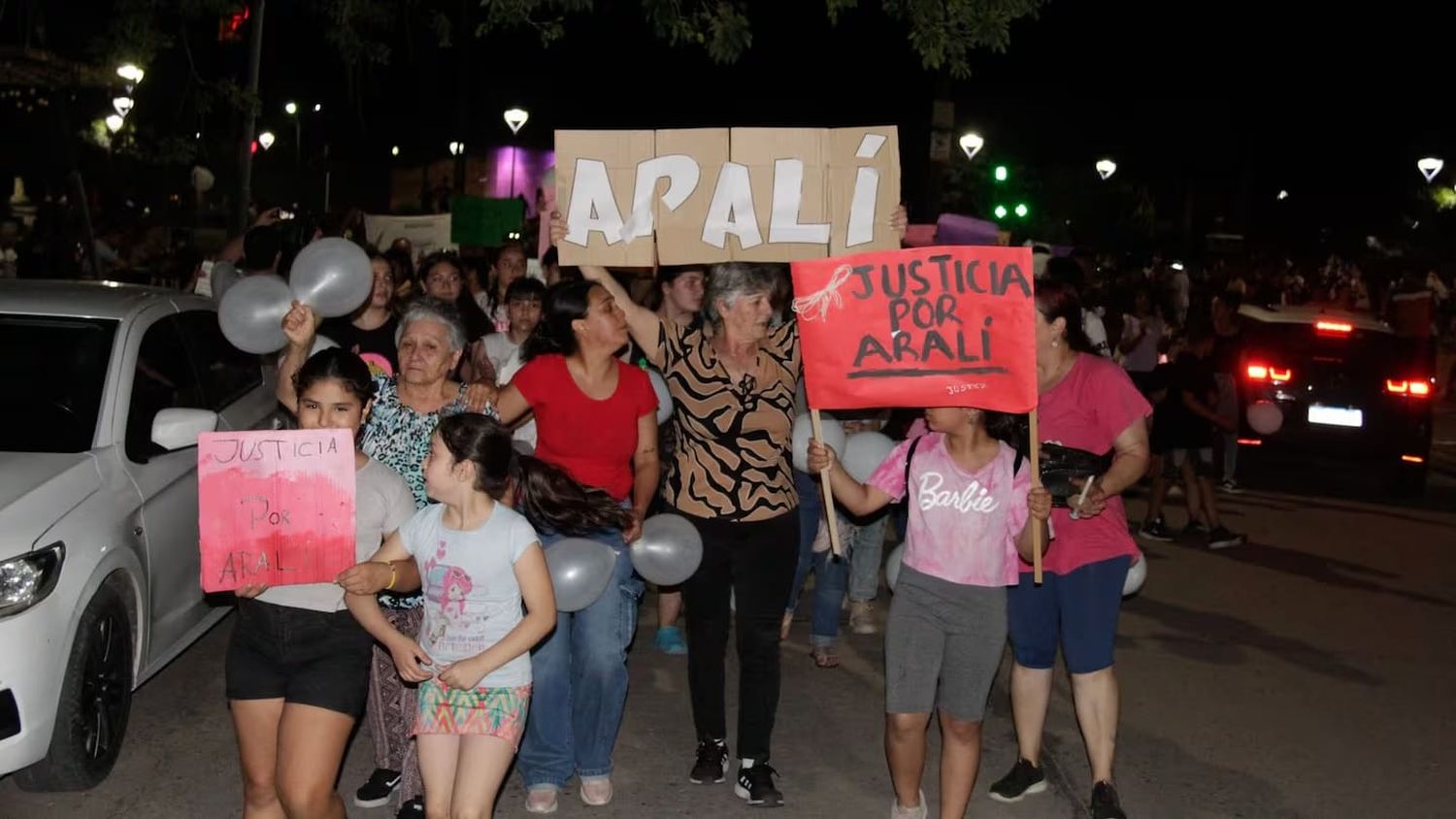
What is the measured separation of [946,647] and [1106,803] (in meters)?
1.12

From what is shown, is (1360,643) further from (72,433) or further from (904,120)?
(904,120)

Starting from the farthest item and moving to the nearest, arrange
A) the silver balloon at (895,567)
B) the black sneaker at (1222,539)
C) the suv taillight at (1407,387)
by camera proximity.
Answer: the suv taillight at (1407,387) < the black sneaker at (1222,539) < the silver balloon at (895,567)

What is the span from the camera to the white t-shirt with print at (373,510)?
187 inches

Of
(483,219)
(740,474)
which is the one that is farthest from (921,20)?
(483,219)

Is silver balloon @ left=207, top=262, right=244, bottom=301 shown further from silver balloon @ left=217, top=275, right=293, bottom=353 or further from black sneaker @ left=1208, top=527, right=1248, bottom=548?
black sneaker @ left=1208, top=527, right=1248, bottom=548

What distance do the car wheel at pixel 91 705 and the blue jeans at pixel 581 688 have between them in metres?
1.59

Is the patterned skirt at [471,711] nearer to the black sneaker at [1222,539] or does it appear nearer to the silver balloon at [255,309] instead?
the silver balloon at [255,309]

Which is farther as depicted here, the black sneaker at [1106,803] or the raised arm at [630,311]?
the raised arm at [630,311]

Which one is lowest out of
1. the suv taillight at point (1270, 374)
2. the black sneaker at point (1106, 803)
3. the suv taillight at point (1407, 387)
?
the black sneaker at point (1106, 803)

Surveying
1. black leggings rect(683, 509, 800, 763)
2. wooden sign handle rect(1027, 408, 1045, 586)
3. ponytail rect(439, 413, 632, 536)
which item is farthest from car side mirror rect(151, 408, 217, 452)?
wooden sign handle rect(1027, 408, 1045, 586)

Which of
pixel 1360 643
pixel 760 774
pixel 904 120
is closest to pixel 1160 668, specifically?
pixel 1360 643

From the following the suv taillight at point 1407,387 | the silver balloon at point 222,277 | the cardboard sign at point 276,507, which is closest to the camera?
the cardboard sign at point 276,507

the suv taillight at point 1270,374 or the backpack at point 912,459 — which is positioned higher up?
the suv taillight at point 1270,374

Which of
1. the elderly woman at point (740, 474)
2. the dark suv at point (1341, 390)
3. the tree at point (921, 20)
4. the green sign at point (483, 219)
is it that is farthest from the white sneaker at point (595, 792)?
the green sign at point (483, 219)
